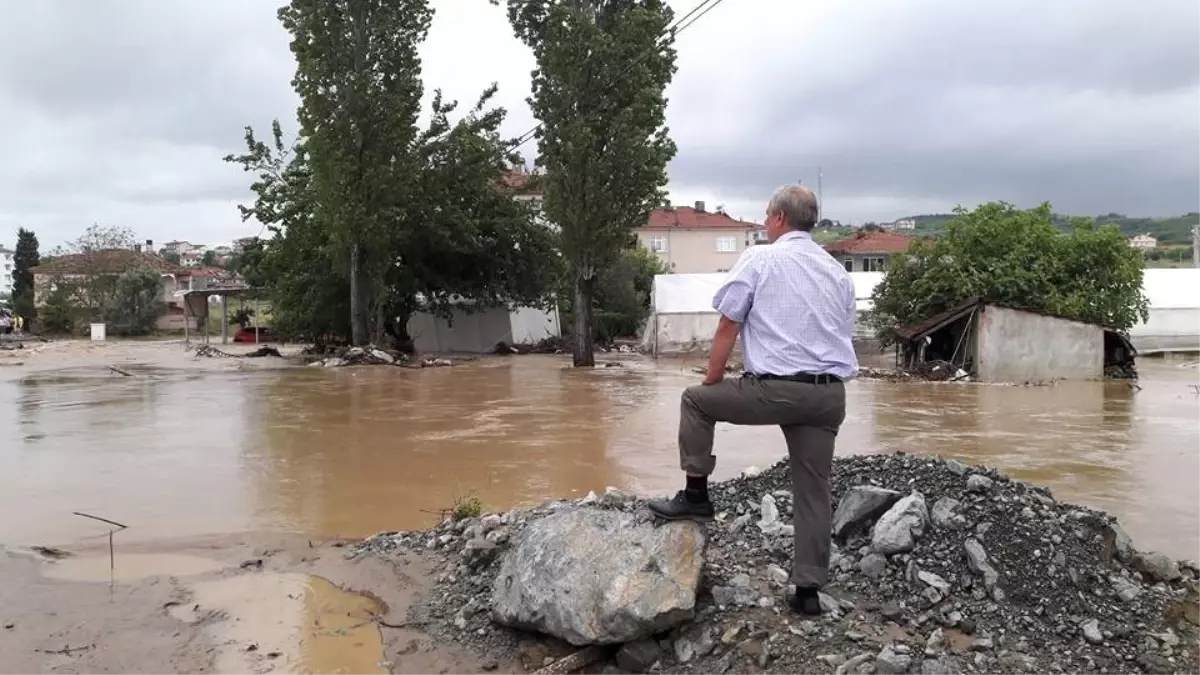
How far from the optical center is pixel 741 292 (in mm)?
4000

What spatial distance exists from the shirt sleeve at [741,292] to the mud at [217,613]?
191 cm

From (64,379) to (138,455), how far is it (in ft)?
43.6

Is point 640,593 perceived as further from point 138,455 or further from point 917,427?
point 917,427

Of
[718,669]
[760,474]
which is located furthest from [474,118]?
[718,669]

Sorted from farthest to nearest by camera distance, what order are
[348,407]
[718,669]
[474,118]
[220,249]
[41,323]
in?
[220,249] → [41,323] → [474,118] → [348,407] → [718,669]

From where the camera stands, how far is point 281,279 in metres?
30.4

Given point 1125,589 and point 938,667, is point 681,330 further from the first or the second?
point 938,667

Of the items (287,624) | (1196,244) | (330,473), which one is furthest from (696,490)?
(1196,244)

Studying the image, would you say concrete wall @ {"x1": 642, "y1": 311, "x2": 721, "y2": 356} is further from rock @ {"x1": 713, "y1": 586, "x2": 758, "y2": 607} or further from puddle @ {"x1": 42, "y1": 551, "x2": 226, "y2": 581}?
rock @ {"x1": 713, "y1": 586, "x2": 758, "y2": 607}

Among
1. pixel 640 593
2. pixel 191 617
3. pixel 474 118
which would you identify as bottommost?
pixel 191 617

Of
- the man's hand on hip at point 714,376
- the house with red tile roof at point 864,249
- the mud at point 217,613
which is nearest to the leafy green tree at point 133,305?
the house with red tile roof at point 864,249

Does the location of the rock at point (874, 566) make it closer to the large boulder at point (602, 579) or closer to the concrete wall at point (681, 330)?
the large boulder at point (602, 579)

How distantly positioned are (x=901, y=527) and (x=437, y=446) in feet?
24.7

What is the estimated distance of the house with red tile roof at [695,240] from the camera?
66.7 meters
